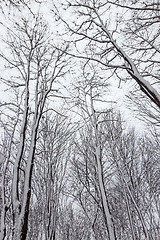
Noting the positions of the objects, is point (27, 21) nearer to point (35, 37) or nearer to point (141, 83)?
point (35, 37)

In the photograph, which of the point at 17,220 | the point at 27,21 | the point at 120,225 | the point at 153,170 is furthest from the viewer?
the point at 120,225

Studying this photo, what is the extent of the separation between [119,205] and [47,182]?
11.4 m

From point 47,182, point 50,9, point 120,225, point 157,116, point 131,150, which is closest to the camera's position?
point 50,9

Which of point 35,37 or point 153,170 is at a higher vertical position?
point 35,37

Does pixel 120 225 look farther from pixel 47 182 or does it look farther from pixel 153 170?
pixel 47 182

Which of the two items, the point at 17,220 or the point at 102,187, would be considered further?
the point at 102,187

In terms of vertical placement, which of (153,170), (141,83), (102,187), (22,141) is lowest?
(102,187)

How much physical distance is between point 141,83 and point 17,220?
2.90 metres

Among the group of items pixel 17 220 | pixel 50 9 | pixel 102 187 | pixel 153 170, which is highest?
pixel 50 9

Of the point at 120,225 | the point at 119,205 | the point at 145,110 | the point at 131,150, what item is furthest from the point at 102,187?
the point at 120,225

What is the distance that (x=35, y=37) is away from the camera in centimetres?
511

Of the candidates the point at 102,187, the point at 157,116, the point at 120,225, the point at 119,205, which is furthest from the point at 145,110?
the point at 120,225

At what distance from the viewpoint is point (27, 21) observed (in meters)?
4.98

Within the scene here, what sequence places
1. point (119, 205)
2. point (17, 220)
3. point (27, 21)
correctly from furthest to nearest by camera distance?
point (119, 205) < point (27, 21) < point (17, 220)
